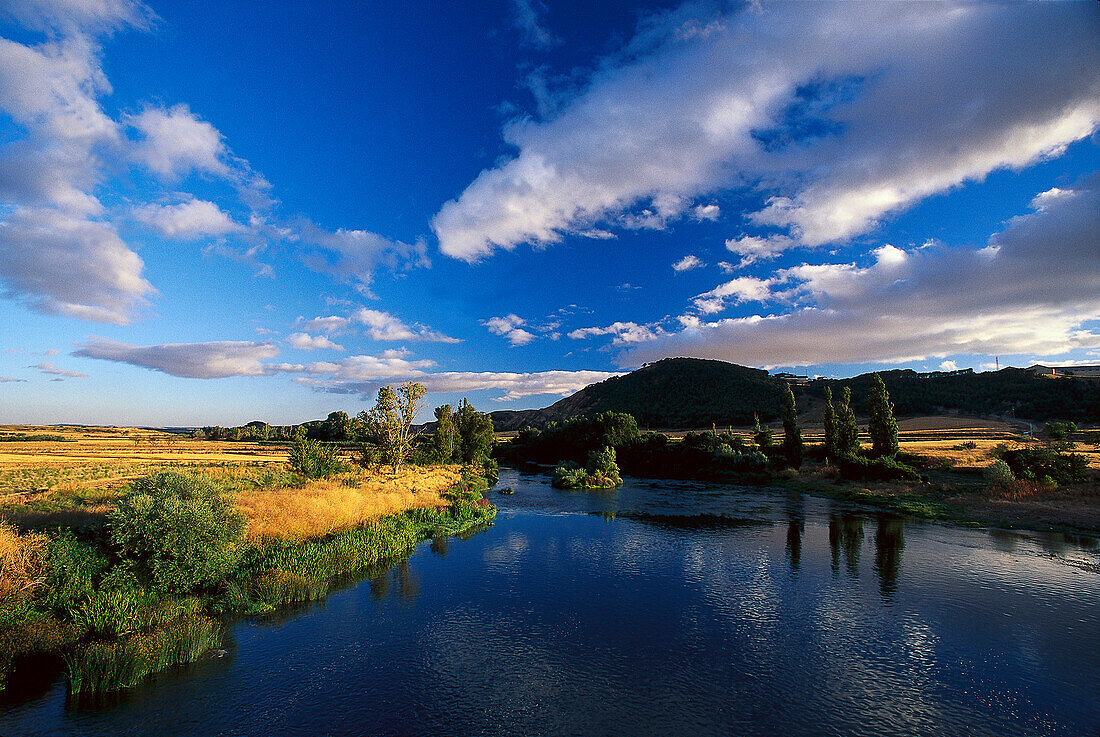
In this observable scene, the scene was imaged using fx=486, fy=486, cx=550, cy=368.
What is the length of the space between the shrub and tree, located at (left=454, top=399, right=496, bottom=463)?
56.5 m

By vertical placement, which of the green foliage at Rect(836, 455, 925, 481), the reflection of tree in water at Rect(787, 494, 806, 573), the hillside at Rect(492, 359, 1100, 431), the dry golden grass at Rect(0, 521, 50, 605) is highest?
the hillside at Rect(492, 359, 1100, 431)

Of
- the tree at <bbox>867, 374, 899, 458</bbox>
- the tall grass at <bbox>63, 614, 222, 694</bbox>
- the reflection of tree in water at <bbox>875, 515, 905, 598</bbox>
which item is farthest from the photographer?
the tree at <bbox>867, 374, 899, 458</bbox>

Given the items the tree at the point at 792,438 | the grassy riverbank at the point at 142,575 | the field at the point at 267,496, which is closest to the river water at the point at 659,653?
the grassy riverbank at the point at 142,575

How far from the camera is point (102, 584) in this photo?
50.3ft

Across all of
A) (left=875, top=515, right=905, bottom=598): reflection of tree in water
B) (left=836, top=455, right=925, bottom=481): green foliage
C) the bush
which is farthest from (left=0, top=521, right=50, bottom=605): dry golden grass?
(left=836, top=455, right=925, bottom=481): green foliage

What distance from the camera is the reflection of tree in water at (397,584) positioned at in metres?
19.5

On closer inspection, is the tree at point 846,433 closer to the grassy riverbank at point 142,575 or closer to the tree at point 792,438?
the tree at point 792,438

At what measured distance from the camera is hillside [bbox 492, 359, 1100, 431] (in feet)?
277

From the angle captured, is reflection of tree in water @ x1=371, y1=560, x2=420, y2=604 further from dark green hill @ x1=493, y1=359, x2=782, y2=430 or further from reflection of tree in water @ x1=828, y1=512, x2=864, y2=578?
dark green hill @ x1=493, y1=359, x2=782, y2=430

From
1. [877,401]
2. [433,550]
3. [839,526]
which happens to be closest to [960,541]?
[839,526]

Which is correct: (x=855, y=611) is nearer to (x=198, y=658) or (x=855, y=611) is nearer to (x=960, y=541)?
(x=960, y=541)

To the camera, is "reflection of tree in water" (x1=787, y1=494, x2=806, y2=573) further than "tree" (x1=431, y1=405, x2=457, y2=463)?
No

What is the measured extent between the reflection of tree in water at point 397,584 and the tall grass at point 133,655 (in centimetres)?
623

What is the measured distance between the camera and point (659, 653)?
48.9 feet
